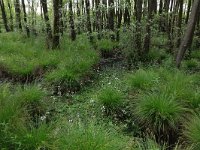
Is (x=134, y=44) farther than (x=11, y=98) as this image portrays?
Yes

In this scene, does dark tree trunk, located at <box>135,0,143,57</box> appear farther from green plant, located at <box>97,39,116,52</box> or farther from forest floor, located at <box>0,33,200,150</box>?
green plant, located at <box>97,39,116,52</box>

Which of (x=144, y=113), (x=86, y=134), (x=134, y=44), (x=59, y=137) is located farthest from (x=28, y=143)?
(x=134, y=44)

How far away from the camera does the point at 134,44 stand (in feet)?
46.0

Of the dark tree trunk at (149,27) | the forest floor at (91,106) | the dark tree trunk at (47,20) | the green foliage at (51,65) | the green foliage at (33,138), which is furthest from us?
the dark tree trunk at (47,20)

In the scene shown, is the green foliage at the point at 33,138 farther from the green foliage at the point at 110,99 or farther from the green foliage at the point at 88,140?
the green foliage at the point at 110,99

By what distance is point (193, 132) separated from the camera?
600 centimetres

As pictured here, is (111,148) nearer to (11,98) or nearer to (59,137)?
(59,137)

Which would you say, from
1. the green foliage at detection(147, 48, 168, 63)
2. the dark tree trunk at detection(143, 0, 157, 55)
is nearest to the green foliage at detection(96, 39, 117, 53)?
the dark tree trunk at detection(143, 0, 157, 55)

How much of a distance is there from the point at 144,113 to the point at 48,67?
5287mm

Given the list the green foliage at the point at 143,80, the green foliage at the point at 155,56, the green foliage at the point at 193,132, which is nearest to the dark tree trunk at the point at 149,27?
the green foliage at the point at 155,56

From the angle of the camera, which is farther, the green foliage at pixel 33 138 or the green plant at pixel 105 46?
the green plant at pixel 105 46

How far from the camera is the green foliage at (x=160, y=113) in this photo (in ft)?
22.5

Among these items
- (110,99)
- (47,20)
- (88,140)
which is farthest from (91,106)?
(47,20)

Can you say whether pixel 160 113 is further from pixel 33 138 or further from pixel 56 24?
pixel 56 24
